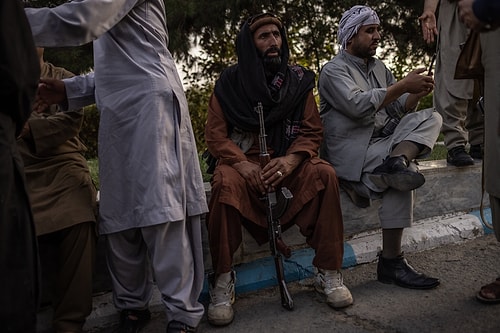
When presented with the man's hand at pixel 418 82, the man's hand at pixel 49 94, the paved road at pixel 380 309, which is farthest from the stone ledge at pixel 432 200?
the man's hand at pixel 49 94

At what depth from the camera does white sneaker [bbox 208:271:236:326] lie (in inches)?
127

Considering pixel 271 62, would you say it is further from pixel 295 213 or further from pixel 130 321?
pixel 130 321

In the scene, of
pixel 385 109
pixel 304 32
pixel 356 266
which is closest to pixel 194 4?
pixel 304 32

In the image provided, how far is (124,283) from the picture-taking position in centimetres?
313

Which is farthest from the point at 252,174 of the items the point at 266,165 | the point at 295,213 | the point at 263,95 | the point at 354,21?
the point at 354,21

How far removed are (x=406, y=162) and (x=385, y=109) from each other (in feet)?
1.93

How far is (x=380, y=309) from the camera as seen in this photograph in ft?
10.9

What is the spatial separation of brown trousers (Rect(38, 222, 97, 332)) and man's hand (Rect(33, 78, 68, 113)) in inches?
26.4

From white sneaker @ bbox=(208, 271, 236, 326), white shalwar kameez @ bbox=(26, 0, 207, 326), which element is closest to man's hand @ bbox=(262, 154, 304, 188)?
white shalwar kameez @ bbox=(26, 0, 207, 326)

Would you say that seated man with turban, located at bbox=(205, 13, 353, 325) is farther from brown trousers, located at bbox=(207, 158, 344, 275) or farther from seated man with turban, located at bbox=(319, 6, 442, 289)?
seated man with turban, located at bbox=(319, 6, 442, 289)

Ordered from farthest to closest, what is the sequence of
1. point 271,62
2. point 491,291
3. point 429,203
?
point 429,203
point 271,62
point 491,291

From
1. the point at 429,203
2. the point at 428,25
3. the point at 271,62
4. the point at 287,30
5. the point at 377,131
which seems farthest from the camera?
the point at 287,30

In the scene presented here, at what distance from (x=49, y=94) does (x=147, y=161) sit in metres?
0.68

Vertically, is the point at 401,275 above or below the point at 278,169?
below
